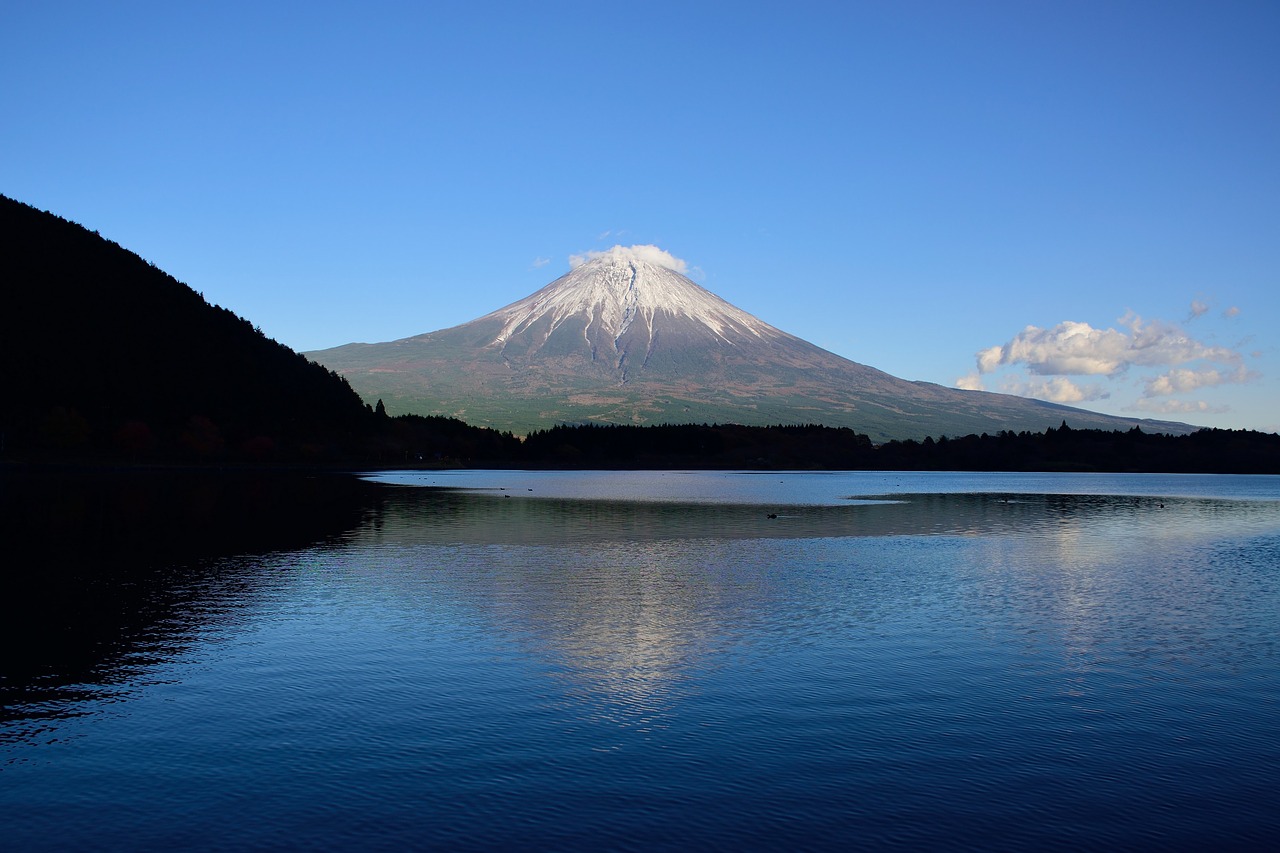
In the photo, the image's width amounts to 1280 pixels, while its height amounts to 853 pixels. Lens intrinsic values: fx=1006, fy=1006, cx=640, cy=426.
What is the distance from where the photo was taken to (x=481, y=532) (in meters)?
58.9

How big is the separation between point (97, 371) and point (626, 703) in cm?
17678

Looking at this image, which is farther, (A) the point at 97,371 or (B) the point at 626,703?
(A) the point at 97,371

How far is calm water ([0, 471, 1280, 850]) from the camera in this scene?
13.4 meters

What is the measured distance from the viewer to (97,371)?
170m

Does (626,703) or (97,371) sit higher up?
(97,371)

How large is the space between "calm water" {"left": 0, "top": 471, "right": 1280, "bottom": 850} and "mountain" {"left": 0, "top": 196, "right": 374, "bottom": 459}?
125m

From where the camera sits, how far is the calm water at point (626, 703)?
1337cm

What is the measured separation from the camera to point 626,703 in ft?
63.6

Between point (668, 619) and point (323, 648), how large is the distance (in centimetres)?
986

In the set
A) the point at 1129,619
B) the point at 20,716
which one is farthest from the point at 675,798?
the point at 1129,619

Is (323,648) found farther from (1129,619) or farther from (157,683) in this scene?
(1129,619)

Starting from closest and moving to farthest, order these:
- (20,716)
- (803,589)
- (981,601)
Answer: (20,716), (981,601), (803,589)

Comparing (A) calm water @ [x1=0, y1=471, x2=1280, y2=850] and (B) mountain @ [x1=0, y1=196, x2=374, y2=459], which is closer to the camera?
(A) calm water @ [x1=0, y1=471, x2=1280, y2=850]

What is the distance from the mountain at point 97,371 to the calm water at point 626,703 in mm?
125013
